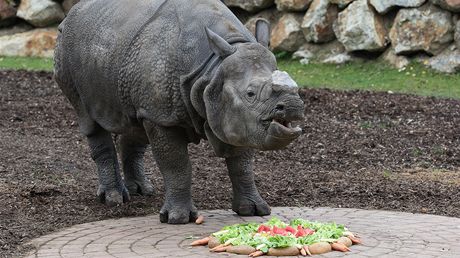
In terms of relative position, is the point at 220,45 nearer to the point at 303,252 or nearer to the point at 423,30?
the point at 303,252

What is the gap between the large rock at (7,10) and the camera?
19.4m

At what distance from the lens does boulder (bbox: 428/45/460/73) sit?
15352 mm

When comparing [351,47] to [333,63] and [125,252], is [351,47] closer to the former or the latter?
[333,63]

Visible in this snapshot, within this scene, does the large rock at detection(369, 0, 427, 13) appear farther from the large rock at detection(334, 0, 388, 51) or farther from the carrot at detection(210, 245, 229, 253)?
the carrot at detection(210, 245, 229, 253)

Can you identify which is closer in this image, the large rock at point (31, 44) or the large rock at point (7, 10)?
the large rock at point (31, 44)

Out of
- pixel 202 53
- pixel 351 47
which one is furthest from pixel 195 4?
pixel 351 47

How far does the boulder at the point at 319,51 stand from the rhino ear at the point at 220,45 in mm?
10004

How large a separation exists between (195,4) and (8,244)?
212cm

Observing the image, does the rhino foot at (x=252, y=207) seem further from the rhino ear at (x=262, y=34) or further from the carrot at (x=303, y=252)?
the carrot at (x=303, y=252)

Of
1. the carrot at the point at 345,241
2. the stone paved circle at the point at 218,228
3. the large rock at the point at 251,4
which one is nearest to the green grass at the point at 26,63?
the large rock at the point at 251,4

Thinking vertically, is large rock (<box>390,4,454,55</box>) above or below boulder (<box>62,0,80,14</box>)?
above

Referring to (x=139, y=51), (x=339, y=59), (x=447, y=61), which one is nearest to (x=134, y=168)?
(x=139, y=51)

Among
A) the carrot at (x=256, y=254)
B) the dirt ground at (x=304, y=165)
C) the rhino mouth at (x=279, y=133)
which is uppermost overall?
the rhino mouth at (x=279, y=133)

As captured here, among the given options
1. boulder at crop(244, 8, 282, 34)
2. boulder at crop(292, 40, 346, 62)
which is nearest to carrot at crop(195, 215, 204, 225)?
boulder at crop(292, 40, 346, 62)
